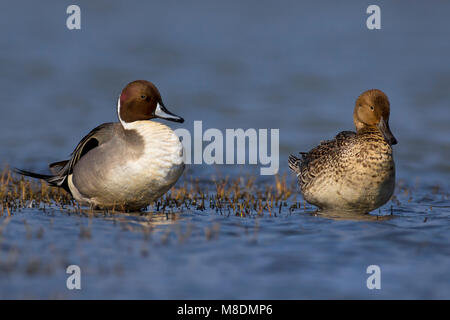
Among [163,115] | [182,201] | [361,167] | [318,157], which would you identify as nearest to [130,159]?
[163,115]

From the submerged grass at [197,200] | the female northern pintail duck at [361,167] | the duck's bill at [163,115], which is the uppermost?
the duck's bill at [163,115]

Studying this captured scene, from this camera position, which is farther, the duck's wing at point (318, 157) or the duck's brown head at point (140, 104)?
the duck's wing at point (318, 157)

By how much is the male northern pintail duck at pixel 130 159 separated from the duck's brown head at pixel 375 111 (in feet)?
5.65

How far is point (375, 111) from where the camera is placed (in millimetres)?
6078

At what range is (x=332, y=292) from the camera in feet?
13.2

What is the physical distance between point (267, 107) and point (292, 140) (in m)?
2.63

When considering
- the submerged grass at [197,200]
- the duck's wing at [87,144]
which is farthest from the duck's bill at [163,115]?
the submerged grass at [197,200]

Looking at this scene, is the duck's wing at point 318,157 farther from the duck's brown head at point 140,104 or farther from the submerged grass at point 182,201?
the duck's brown head at point 140,104

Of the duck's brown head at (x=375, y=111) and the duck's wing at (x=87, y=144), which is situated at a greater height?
the duck's brown head at (x=375, y=111)

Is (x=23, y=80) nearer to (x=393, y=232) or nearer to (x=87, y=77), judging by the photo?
(x=87, y=77)

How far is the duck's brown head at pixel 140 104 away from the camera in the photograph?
20.0 feet

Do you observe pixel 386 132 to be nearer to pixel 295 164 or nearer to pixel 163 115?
pixel 295 164

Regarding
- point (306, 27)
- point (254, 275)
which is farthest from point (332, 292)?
point (306, 27)

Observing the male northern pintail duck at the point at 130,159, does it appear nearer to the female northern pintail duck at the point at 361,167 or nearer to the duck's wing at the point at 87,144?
the duck's wing at the point at 87,144
